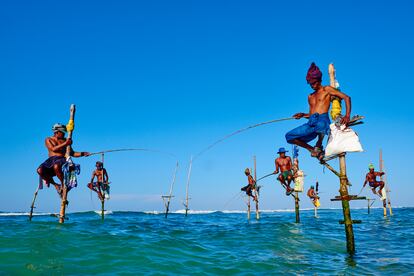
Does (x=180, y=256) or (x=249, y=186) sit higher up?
(x=249, y=186)

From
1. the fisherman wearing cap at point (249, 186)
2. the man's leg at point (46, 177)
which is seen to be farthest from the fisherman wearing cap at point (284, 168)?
the man's leg at point (46, 177)

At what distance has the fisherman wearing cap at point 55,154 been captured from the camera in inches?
428

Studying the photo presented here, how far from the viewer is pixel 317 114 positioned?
8.12m

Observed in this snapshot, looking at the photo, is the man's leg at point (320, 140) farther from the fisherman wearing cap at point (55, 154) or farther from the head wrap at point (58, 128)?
the head wrap at point (58, 128)

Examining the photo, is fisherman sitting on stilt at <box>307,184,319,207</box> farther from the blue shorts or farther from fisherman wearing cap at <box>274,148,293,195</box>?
the blue shorts

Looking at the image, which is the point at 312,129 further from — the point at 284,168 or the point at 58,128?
the point at 284,168

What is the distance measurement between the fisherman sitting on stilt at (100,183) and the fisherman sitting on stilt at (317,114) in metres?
16.0

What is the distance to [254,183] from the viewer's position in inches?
947

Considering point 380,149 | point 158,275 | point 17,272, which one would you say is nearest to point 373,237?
point 158,275

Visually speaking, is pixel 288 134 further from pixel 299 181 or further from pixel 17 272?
pixel 299 181

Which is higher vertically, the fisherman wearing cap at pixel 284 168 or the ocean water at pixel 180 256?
the fisherman wearing cap at pixel 284 168

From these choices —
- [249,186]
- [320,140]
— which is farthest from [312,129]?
[249,186]

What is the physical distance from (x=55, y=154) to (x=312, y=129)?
26.1 ft

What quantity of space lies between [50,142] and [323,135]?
832 centimetres
